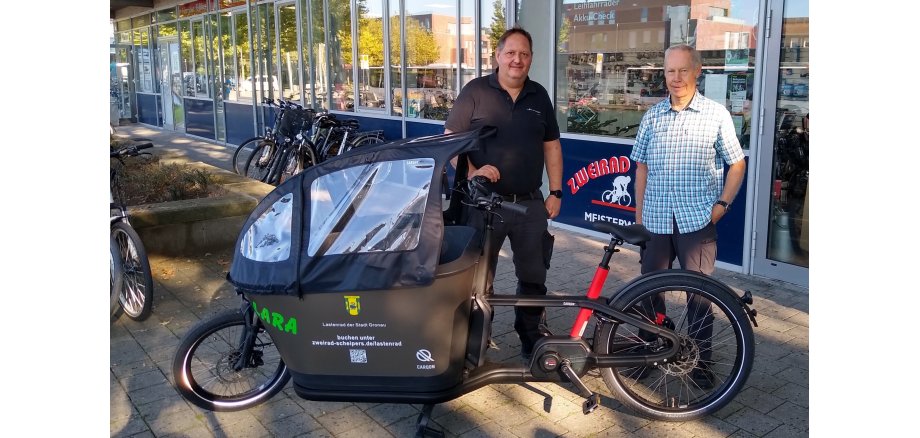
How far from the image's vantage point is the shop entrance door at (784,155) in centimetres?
524

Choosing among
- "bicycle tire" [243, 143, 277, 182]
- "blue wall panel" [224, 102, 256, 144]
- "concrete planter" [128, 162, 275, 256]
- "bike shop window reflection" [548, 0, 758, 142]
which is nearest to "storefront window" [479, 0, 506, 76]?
"bike shop window reflection" [548, 0, 758, 142]

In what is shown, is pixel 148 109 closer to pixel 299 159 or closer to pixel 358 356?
pixel 299 159

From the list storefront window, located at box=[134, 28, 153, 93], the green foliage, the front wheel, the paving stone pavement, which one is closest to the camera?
the paving stone pavement

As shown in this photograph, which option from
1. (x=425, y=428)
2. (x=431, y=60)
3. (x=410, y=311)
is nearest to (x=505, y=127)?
(x=410, y=311)

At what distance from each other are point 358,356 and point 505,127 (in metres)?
1.41

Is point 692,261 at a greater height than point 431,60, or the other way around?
point 431,60

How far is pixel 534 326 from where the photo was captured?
13.3ft

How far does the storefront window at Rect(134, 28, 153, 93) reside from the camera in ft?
65.4

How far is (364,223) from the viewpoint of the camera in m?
2.98

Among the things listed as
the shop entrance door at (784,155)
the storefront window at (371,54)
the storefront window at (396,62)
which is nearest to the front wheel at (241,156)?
the storefront window at (371,54)

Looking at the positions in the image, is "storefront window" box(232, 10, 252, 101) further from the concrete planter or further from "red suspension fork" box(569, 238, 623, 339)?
"red suspension fork" box(569, 238, 623, 339)

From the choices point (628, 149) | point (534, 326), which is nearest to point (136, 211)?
point (534, 326)

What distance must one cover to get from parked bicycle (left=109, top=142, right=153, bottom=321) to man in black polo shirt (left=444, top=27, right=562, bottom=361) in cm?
228
